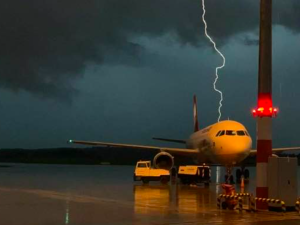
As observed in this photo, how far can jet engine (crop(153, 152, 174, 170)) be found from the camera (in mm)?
40031

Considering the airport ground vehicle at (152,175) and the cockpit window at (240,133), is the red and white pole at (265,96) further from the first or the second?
the airport ground vehicle at (152,175)

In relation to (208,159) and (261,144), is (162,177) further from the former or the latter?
(261,144)

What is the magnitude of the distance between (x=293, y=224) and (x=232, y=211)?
371 cm

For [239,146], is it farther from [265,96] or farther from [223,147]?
[265,96]

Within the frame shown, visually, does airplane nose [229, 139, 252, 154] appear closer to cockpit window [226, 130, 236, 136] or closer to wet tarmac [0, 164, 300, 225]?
cockpit window [226, 130, 236, 136]

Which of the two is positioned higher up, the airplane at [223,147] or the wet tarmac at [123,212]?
the airplane at [223,147]

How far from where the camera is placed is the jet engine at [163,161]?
40031 mm

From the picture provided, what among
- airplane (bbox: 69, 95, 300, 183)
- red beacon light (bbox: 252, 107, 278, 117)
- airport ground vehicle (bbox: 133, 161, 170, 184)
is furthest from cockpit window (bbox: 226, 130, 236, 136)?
red beacon light (bbox: 252, 107, 278, 117)

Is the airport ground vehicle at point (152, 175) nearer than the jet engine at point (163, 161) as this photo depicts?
Yes

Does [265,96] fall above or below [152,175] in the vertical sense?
above

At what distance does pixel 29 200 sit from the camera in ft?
76.3

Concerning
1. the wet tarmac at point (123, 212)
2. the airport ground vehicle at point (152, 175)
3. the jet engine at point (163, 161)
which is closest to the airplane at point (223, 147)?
the jet engine at point (163, 161)


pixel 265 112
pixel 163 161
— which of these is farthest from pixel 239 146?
pixel 265 112

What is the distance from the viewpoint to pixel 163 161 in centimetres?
4038
